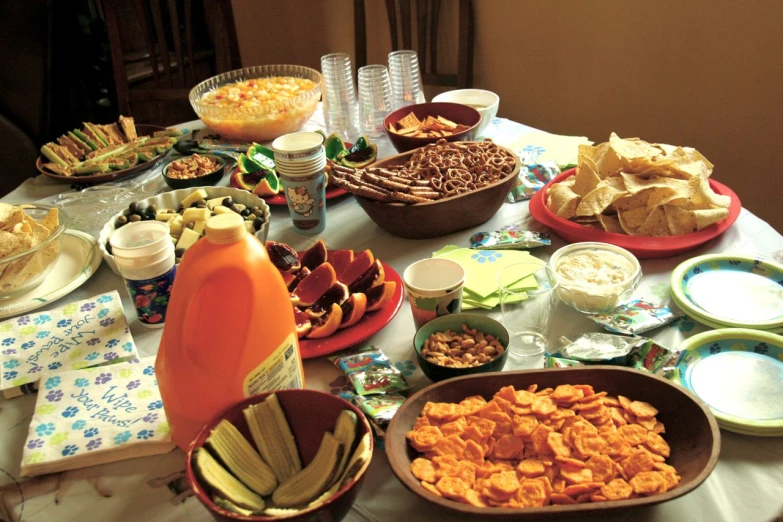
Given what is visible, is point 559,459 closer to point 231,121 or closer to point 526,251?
point 526,251

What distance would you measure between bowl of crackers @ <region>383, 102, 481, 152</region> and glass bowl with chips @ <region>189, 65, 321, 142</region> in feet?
1.09

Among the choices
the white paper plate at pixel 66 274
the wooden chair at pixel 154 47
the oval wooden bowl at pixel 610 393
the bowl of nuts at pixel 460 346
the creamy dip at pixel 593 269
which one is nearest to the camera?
the oval wooden bowl at pixel 610 393

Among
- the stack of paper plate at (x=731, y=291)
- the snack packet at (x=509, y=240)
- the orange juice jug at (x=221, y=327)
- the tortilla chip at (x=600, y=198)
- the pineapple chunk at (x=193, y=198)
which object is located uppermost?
the orange juice jug at (x=221, y=327)

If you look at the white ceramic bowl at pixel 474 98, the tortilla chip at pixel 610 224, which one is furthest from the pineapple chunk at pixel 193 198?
the tortilla chip at pixel 610 224

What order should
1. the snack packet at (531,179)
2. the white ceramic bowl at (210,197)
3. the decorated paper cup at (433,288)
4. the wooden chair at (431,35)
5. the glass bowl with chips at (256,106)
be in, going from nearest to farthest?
the decorated paper cup at (433,288)
the white ceramic bowl at (210,197)
the snack packet at (531,179)
the glass bowl with chips at (256,106)
the wooden chair at (431,35)

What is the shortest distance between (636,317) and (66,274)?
1.24 metres

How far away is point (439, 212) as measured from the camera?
145 cm

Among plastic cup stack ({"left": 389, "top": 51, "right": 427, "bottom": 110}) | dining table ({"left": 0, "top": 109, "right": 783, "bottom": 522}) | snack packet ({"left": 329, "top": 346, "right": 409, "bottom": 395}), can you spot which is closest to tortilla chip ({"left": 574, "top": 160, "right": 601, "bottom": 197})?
dining table ({"left": 0, "top": 109, "right": 783, "bottom": 522})

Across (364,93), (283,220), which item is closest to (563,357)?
(283,220)

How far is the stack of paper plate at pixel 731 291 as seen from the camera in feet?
3.71

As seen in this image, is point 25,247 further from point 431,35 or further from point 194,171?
point 431,35

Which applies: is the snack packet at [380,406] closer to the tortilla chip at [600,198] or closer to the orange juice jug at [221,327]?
the orange juice jug at [221,327]

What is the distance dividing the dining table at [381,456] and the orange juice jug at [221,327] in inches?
4.9

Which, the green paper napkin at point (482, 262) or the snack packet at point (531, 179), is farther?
the snack packet at point (531, 179)
